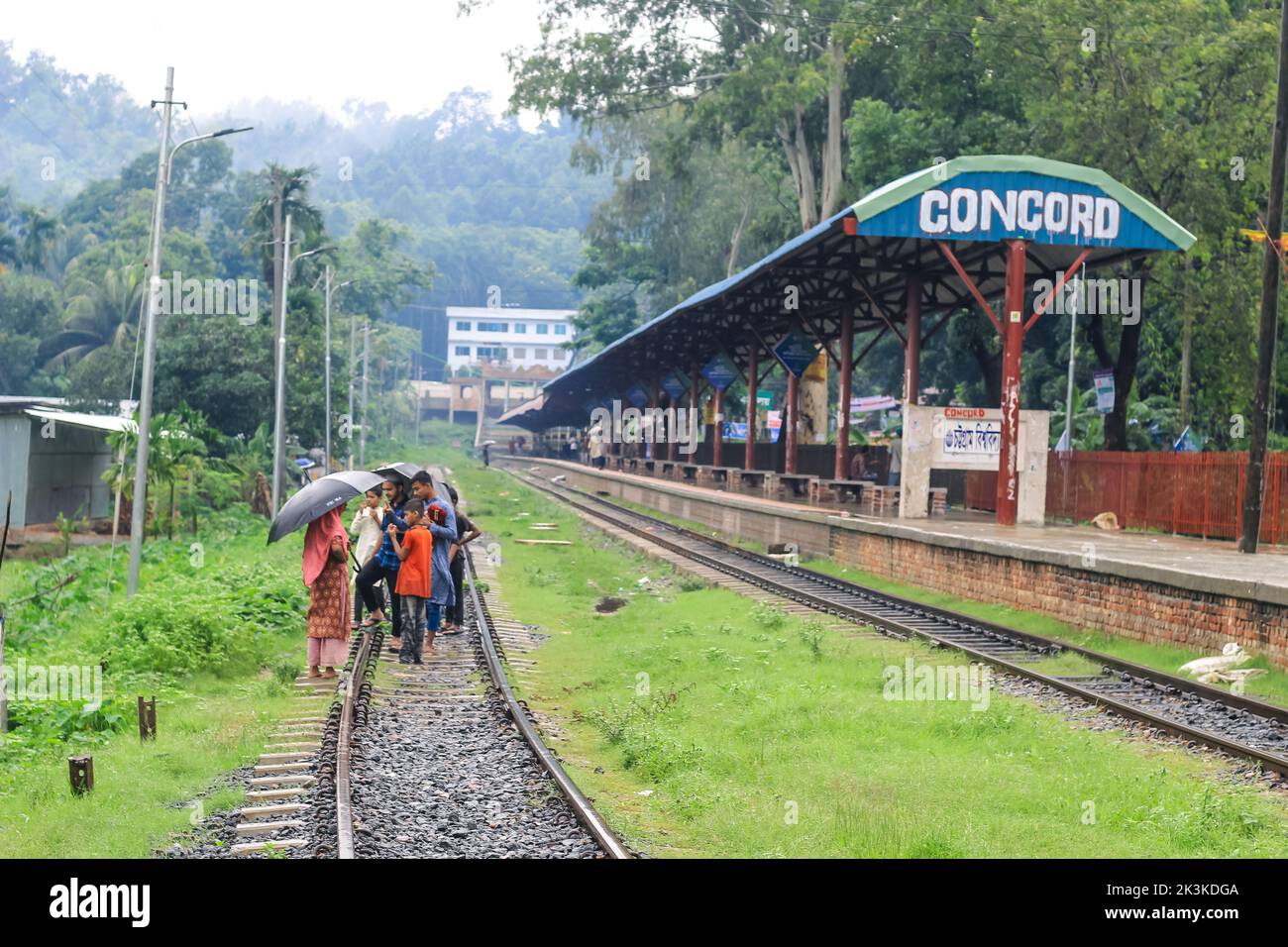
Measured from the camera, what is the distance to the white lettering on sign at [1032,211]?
23.8m

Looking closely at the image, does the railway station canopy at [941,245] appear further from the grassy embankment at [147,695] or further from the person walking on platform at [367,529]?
the grassy embankment at [147,695]

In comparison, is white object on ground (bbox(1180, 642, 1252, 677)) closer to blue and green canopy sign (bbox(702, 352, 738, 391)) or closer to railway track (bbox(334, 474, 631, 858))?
railway track (bbox(334, 474, 631, 858))

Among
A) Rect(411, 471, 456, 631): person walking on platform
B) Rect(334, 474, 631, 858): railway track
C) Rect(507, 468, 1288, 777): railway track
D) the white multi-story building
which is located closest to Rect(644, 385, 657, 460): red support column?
Rect(507, 468, 1288, 777): railway track

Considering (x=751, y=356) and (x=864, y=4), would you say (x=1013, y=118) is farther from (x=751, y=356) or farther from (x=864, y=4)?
(x=751, y=356)

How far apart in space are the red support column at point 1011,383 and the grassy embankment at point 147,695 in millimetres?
11450

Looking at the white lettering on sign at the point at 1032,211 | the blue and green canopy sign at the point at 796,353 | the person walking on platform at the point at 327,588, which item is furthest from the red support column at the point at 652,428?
the person walking on platform at the point at 327,588

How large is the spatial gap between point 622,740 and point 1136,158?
899 inches

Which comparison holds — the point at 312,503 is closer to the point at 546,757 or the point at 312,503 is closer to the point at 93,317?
the point at 546,757

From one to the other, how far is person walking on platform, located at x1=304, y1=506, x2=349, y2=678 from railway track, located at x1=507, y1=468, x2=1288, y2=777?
6284 mm

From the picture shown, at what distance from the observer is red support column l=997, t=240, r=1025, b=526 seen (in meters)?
24.0

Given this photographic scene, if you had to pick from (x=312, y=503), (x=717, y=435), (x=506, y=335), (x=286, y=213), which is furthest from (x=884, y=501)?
(x=506, y=335)

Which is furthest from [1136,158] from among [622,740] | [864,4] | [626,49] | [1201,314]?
[622,740]
